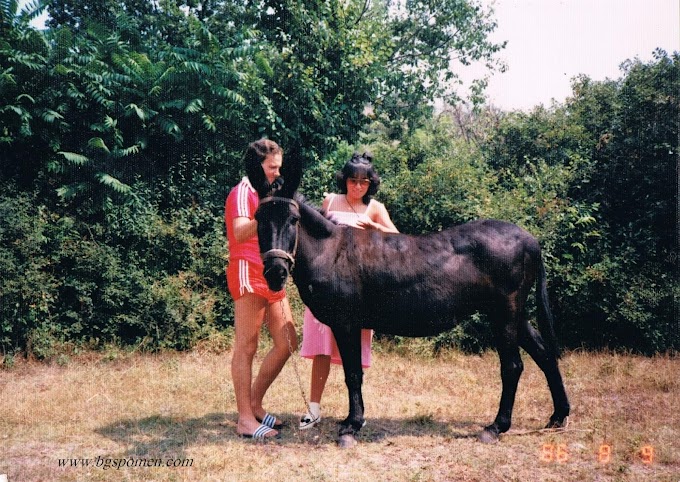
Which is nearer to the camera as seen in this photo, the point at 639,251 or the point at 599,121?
the point at 639,251

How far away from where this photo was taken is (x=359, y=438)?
5035mm

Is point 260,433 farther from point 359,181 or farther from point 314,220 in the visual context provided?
point 359,181

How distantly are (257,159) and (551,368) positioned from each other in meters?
3.47

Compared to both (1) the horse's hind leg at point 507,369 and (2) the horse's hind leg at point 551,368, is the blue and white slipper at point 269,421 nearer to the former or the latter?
(1) the horse's hind leg at point 507,369

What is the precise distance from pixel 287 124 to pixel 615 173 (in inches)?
259

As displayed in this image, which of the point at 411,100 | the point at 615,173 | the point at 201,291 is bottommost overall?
the point at 201,291

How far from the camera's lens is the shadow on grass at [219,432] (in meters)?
Answer: 4.87

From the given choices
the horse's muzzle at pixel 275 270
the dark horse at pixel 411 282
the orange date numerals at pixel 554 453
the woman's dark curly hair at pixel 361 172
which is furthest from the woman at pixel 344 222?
the orange date numerals at pixel 554 453

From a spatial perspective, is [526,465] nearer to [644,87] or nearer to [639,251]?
[639,251]

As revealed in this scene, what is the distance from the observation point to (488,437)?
194 inches

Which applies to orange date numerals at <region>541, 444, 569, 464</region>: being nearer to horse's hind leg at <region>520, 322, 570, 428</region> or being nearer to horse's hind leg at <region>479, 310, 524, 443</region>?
horse's hind leg at <region>479, 310, 524, 443</region>

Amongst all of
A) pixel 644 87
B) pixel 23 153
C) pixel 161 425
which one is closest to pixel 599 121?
pixel 644 87

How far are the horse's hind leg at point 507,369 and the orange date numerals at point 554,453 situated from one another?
0.44m

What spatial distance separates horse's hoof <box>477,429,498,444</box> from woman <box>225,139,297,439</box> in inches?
76.2
